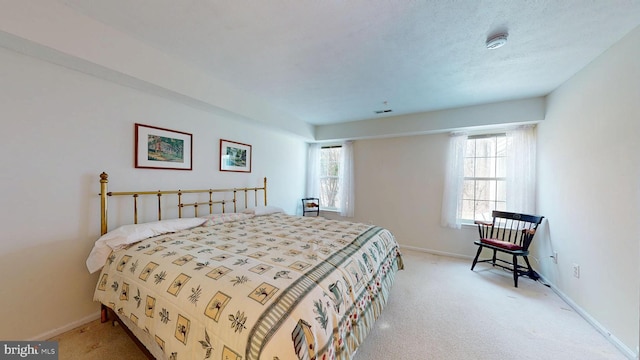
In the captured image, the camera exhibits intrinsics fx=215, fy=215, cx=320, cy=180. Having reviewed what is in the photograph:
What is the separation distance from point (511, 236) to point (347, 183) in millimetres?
2917

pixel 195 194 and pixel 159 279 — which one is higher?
pixel 195 194

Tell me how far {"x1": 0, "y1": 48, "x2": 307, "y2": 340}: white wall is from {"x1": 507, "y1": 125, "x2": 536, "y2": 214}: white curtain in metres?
5.02

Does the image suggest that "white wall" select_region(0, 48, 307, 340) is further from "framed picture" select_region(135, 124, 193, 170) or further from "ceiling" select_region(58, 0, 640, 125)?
"ceiling" select_region(58, 0, 640, 125)

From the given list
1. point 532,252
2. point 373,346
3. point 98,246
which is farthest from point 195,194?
point 532,252

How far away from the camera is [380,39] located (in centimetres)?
189

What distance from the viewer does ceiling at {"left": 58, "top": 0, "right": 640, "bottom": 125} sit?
60.9 inches

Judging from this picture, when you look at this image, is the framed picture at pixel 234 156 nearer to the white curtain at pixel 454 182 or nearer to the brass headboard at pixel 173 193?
the brass headboard at pixel 173 193

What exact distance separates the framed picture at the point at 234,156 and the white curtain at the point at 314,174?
1.80m

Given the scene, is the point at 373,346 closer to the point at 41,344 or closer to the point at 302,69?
the point at 41,344

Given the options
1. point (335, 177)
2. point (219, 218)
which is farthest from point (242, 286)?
point (335, 177)

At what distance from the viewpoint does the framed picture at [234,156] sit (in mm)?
3240

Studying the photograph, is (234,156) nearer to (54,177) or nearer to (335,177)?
(54,177)

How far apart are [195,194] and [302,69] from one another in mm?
2098

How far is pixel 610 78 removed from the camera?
1.93 meters
